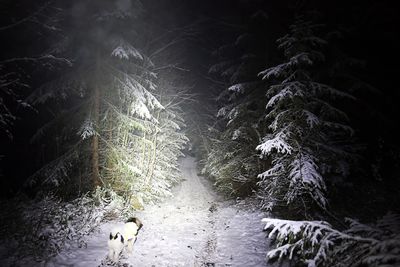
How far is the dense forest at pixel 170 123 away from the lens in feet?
32.0

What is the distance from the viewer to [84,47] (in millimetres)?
13125

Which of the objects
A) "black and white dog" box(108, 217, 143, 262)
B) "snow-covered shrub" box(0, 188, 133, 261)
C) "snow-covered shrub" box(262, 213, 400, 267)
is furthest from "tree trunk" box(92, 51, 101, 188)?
"snow-covered shrub" box(262, 213, 400, 267)

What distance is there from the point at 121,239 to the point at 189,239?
316 cm

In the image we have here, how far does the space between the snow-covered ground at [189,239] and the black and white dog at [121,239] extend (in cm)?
31

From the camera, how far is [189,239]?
10.9 meters

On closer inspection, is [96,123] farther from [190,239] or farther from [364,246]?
[364,246]

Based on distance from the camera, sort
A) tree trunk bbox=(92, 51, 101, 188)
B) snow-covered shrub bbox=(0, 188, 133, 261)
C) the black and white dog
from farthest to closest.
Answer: tree trunk bbox=(92, 51, 101, 188) < snow-covered shrub bbox=(0, 188, 133, 261) < the black and white dog

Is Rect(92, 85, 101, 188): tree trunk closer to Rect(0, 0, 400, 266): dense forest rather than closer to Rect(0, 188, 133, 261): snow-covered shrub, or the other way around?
Rect(0, 0, 400, 266): dense forest

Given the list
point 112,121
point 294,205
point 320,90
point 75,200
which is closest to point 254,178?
point 294,205

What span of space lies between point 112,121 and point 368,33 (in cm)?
1442

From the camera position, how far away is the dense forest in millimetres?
9758

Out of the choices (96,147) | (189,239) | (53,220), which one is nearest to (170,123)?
(96,147)

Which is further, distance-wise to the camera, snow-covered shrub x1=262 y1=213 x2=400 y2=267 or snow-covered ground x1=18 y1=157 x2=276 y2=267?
snow-covered ground x1=18 y1=157 x2=276 y2=267

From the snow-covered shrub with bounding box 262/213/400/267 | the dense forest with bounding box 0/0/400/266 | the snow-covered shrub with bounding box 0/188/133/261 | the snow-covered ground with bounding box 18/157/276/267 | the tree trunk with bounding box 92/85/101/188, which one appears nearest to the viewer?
the snow-covered shrub with bounding box 262/213/400/267
